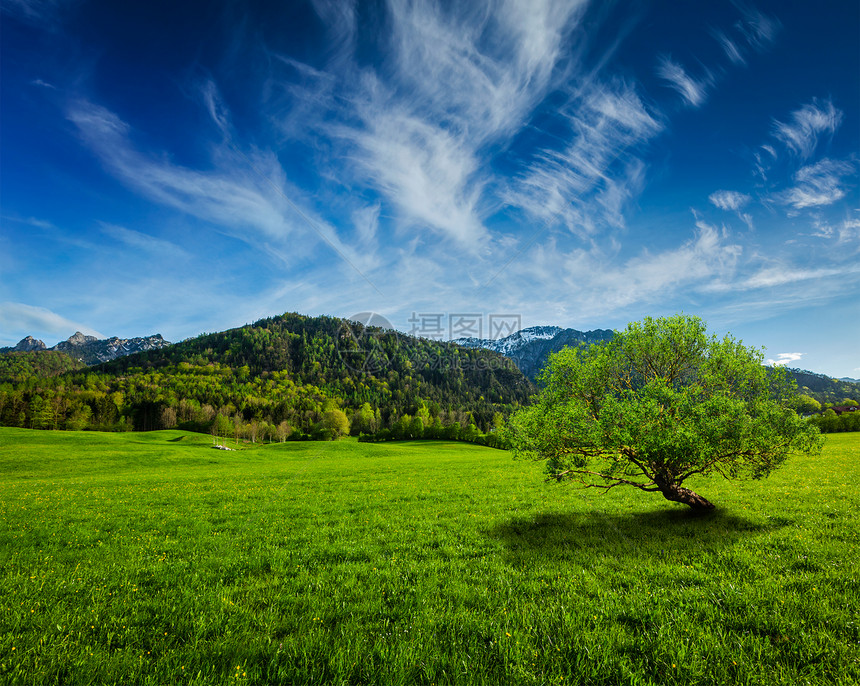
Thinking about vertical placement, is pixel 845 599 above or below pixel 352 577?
above

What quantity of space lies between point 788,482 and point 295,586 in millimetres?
27781

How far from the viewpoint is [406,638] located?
6254 mm

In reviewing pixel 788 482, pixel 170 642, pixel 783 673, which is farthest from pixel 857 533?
pixel 170 642

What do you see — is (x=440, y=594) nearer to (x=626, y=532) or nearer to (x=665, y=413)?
(x=626, y=532)

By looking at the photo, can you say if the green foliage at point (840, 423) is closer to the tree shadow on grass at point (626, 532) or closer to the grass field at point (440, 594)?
the grass field at point (440, 594)

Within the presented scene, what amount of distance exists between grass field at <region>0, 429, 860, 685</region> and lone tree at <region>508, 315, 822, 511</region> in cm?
224

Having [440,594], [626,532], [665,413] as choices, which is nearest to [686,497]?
[626,532]

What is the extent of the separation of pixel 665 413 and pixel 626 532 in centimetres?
448

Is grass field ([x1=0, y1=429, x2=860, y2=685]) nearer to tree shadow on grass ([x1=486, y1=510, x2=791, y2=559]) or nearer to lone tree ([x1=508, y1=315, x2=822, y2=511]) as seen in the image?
tree shadow on grass ([x1=486, y1=510, x2=791, y2=559])

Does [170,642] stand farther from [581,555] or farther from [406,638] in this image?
[581,555]

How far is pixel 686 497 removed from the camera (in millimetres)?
13414

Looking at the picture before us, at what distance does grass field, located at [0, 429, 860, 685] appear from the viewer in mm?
5438

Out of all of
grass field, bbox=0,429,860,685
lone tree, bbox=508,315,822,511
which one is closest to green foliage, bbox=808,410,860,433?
grass field, bbox=0,429,860,685

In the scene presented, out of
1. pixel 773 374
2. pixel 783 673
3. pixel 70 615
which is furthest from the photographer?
pixel 773 374
